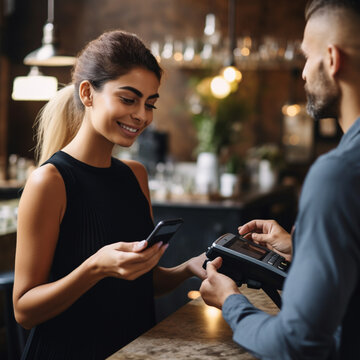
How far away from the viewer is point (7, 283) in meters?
2.75

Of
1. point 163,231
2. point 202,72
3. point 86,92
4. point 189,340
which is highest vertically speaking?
point 202,72

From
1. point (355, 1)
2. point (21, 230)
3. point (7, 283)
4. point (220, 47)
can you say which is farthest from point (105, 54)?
point (220, 47)

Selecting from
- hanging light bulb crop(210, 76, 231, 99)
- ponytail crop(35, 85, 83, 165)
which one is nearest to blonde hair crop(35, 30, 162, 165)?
ponytail crop(35, 85, 83, 165)

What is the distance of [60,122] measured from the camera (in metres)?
1.88

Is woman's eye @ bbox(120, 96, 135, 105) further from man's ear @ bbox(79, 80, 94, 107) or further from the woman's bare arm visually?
the woman's bare arm

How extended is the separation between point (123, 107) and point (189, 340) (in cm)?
68

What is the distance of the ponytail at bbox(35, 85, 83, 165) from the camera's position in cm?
188

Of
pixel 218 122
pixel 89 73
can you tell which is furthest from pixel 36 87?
pixel 89 73

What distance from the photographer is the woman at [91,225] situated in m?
1.54

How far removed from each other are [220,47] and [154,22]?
2849 millimetres

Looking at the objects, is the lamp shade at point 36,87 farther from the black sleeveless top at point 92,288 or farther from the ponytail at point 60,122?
the black sleeveless top at point 92,288

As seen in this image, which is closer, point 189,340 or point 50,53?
point 189,340

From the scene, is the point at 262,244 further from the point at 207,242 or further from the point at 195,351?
the point at 207,242

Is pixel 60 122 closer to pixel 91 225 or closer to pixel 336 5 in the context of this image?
pixel 91 225
